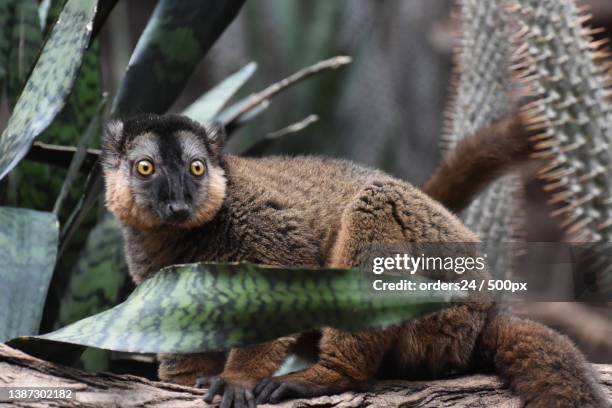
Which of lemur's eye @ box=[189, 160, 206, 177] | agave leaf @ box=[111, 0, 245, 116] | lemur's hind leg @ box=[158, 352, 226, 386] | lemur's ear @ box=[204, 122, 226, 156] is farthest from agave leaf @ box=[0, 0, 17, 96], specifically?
lemur's hind leg @ box=[158, 352, 226, 386]

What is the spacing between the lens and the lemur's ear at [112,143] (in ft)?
12.2

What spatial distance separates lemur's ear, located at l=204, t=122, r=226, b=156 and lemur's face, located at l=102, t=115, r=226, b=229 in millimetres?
10

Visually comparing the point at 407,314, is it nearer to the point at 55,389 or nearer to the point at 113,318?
the point at 113,318

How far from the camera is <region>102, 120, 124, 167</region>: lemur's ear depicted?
3.73 metres

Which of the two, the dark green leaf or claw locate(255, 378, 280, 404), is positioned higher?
the dark green leaf

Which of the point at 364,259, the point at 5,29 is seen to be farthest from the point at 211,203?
the point at 5,29

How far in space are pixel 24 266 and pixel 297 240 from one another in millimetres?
1144

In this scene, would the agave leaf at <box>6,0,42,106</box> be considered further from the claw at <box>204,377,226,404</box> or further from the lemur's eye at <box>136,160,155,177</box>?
the claw at <box>204,377,226,404</box>

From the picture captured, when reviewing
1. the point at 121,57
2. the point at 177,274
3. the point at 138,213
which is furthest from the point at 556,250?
the point at 121,57

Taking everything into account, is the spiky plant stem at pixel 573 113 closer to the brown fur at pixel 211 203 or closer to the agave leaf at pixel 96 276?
the brown fur at pixel 211 203

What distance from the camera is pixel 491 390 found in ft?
10.4

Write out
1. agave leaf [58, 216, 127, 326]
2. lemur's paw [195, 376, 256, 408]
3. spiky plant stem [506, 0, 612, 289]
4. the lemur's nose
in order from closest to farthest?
lemur's paw [195, 376, 256, 408]
the lemur's nose
agave leaf [58, 216, 127, 326]
spiky plant stem [506, 0, 612, 289]

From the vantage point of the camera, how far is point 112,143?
3750 millimetres

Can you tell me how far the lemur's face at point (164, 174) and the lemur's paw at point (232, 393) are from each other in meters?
0.80
